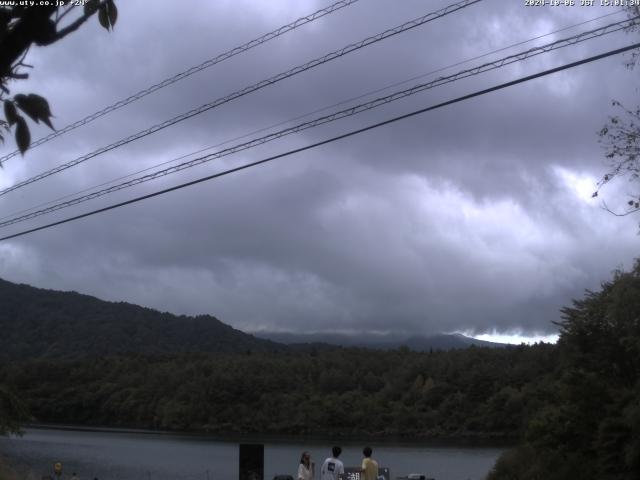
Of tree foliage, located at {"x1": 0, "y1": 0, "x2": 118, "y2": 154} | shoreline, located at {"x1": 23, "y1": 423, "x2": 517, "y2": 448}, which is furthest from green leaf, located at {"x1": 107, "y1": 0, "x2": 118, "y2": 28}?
shoreline, located at {"x1": 23, "y1": 423, "x2": 517, "y2": 448}

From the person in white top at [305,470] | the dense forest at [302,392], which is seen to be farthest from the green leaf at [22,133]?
the dense forest at [302,392]

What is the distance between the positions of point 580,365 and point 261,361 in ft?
268

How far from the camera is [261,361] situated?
342 ft

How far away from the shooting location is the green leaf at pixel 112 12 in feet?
11.6

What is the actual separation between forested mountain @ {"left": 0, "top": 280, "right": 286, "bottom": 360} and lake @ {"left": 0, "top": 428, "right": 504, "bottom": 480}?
170ft

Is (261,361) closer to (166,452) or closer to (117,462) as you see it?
(166,452)

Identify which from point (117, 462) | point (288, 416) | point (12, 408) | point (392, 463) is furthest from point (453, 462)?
point (12, 408)

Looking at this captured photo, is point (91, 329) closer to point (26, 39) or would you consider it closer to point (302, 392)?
point (302, 392)

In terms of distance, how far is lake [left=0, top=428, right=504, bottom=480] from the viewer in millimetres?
51219

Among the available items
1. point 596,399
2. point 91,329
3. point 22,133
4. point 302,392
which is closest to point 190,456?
point 302,392

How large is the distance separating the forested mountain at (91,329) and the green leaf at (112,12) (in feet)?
424

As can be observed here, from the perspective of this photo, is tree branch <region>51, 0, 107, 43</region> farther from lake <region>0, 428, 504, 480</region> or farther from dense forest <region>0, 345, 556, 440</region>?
dense forest <region>0, 345, 556, 440</region>

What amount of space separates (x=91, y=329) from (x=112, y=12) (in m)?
164

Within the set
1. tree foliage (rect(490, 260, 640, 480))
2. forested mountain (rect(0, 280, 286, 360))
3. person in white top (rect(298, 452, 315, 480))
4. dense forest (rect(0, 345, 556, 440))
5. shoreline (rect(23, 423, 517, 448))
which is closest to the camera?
person in white top (rect(298, 452, 315, 480))
